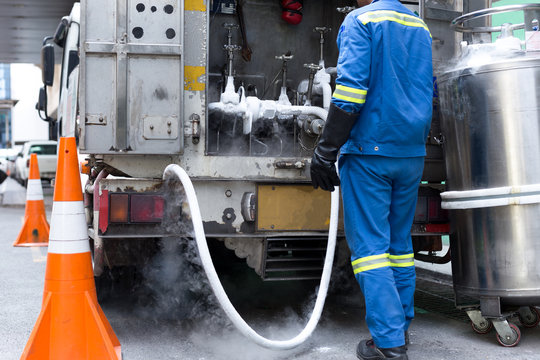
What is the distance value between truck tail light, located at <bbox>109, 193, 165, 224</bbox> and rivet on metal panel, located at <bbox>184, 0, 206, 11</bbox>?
108cm

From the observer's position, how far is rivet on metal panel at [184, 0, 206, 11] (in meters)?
3.59

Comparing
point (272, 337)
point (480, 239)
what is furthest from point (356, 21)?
point (272, 337)

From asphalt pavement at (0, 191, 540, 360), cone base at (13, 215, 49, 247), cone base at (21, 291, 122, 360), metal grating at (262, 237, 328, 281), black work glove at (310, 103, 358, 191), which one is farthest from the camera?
cone base at (13, 215, 49, 247)

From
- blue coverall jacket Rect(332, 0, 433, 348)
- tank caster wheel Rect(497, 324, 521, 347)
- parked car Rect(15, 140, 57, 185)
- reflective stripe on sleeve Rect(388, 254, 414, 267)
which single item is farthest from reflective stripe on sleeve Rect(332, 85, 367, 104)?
parked car Rect(15, 140, 57, 185)

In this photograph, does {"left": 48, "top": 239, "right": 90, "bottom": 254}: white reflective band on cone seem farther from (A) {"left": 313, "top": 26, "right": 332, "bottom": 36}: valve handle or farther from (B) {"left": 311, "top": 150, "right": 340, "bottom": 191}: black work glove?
(A) {"left": 313, "top": 26, "right": 332, "bottom": 36}: valve handle

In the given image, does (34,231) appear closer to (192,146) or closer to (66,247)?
(192,146)

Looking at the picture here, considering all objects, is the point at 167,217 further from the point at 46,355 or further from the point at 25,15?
the point at 25,15

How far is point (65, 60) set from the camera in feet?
19.0

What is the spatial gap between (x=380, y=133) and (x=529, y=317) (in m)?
1.62

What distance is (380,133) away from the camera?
3.11 metres

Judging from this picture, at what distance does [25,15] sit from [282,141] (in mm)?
15667

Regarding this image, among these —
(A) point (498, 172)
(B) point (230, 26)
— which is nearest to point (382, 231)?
(A) point (498, 172)

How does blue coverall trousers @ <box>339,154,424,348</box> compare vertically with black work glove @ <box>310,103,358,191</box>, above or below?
below

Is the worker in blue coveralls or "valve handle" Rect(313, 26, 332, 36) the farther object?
"valve handle" Rect(313, 26, 332, 36)
